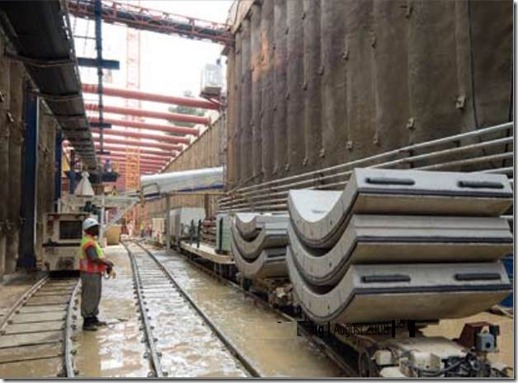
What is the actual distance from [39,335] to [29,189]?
29.5 feet

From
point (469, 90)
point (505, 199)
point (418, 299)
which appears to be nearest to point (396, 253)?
point (418, 299)

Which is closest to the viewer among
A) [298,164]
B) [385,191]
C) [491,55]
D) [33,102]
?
[385,191]

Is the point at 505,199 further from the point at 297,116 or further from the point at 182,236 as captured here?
the point at 182,236

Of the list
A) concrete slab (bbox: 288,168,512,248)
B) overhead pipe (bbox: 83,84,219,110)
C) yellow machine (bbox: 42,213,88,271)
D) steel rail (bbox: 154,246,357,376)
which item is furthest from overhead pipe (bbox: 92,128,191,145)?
concrete slab (bbox: 288,168,512,248)

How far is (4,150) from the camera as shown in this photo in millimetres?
12062

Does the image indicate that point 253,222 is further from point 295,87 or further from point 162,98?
point 162,98

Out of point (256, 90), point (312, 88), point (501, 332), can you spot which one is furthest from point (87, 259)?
point (256, 90)

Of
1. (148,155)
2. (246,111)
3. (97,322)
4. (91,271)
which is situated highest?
(148,155)

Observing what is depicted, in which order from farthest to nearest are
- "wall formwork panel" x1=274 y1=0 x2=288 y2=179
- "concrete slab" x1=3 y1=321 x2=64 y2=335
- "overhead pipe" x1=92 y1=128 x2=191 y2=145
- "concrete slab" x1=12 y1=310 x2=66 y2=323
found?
1. "overhead pipe" x1=92 y1=128 x2=191 y2=145
2. "wall formwork panel" x1=274 y1=0 x2=288 y2=179
3. "concrete slab" x1=12 y1=310 x2=66 y2=323
4. "concrete slab" x1=3 y1=321 x2=64 y2=335

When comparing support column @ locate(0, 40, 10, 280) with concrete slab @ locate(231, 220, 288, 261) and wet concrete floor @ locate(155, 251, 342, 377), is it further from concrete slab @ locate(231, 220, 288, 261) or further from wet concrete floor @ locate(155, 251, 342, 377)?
concrete slab @ locate(231, 220, 288, 261)

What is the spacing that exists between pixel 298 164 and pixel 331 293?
716 centimetres

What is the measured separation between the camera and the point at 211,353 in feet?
18.9

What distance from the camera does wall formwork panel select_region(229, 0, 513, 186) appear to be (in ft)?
18.0

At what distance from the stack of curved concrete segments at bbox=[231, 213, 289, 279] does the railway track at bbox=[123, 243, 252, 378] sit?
3.62 feet
